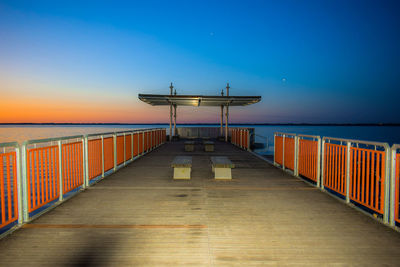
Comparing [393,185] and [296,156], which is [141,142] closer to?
[296,156]

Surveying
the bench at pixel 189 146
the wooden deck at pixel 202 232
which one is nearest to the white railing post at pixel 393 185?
the wooden deck at pixel 202 232

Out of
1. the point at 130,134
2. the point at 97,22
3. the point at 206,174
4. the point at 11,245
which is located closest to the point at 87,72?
the point at 97,22

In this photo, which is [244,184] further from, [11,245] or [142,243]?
[11,245]

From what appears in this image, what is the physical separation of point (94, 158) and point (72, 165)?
0.89m

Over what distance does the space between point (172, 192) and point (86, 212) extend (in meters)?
1.72

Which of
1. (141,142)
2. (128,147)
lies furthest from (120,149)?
(141,142)

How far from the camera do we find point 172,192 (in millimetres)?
4965

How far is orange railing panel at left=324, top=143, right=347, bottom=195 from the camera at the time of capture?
4516 mm

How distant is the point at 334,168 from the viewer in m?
4.77

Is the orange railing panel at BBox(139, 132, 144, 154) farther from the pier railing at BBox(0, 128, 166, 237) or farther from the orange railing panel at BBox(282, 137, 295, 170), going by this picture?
the orange railing panel at BBox(282, 137, 295, 170)

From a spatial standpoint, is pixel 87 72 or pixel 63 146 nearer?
pixel 63 146

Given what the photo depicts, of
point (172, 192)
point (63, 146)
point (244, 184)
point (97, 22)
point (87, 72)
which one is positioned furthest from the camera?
point (87, 72)

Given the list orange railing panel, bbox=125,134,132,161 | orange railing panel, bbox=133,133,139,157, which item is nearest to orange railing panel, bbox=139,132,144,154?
orange railing panel, bbox=133,133,139,157

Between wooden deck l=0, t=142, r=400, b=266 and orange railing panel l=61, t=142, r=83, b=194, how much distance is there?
0.28m
